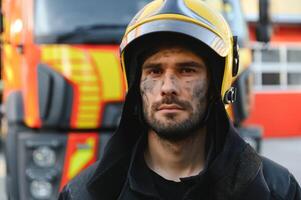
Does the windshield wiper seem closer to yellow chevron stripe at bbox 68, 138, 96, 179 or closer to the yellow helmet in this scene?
yellow chevron stripe at bbox 68, 138, 96, 179

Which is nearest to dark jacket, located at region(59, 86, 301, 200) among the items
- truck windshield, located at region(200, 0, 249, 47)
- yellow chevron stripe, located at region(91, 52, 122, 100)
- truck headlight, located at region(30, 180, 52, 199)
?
yellow chevron stripe, located at region(91, 52, 122, 100)

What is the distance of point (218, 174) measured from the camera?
192 centimetres

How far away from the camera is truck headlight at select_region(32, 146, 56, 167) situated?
174 inches

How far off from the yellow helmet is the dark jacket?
17cm

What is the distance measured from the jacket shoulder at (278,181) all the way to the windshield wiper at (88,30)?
2.73 m

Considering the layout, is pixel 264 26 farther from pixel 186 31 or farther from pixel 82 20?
pixel 186 31

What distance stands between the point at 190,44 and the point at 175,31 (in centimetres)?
7

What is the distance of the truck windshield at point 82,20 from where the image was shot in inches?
181

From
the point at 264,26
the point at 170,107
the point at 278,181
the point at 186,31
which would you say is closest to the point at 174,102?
the point at 170,107

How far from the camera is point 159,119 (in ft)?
6.74

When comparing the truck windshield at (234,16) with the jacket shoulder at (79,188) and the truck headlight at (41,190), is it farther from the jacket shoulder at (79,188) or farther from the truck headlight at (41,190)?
the jacket shoulder at (79,188)

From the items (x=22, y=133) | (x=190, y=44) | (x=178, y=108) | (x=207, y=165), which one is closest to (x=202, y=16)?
(x=190, y=44)

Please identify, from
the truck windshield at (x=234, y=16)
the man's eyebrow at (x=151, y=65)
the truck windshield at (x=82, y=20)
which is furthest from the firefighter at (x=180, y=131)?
the truck windshield at (x=234, y=16)

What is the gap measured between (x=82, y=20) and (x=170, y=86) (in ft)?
9.00
